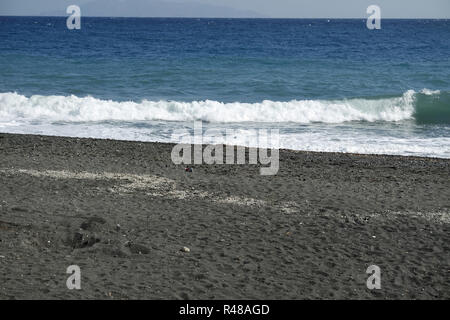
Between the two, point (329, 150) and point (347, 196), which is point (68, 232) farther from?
point (329, 150)

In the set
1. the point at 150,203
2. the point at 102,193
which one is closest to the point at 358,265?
the point at 150,203

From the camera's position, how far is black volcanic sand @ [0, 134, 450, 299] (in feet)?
19.5

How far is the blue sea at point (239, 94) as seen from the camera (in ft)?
53.4

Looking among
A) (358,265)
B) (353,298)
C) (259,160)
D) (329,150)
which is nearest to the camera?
(353,298)

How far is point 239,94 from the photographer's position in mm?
23609

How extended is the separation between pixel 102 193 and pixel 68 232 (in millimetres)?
1920

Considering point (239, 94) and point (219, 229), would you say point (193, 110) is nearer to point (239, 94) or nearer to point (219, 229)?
point (239, 94)

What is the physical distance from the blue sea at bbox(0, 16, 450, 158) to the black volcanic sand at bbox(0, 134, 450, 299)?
13.2 ft
